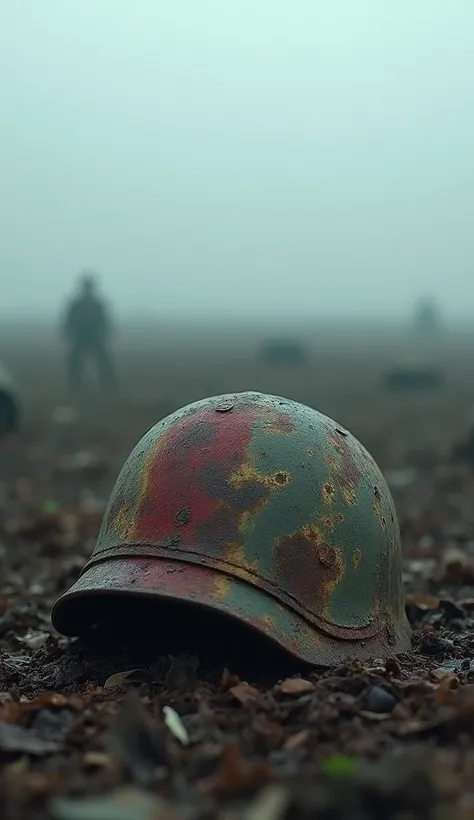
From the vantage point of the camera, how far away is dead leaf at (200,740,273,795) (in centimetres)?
227

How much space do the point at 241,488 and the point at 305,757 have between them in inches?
49.4

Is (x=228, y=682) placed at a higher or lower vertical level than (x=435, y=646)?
higher

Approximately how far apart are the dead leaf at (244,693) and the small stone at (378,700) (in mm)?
313

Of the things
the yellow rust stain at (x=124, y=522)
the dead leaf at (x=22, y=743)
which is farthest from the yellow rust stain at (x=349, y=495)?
the dead leaf at (x=22, y=743)

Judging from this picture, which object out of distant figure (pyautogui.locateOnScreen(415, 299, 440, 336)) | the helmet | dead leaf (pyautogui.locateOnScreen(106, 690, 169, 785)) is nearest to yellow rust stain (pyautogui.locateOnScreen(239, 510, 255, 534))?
the helmet

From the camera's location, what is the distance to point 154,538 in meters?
3.67

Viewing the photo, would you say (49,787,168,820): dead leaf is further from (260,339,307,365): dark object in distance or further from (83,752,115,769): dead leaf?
(260,339,307,365): dark object in distance

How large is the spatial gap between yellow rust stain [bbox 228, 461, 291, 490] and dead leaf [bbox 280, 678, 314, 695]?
0.73 meters

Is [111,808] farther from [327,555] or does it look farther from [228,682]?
[327,555]

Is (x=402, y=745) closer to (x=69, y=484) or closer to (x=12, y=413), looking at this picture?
(x=69, y=484)

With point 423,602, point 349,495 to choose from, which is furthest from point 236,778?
point 423,602

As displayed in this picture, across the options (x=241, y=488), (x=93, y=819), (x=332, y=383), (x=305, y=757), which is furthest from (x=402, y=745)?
(x=332, y=383)

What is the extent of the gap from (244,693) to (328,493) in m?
0.87

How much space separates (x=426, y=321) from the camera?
57.7 m
